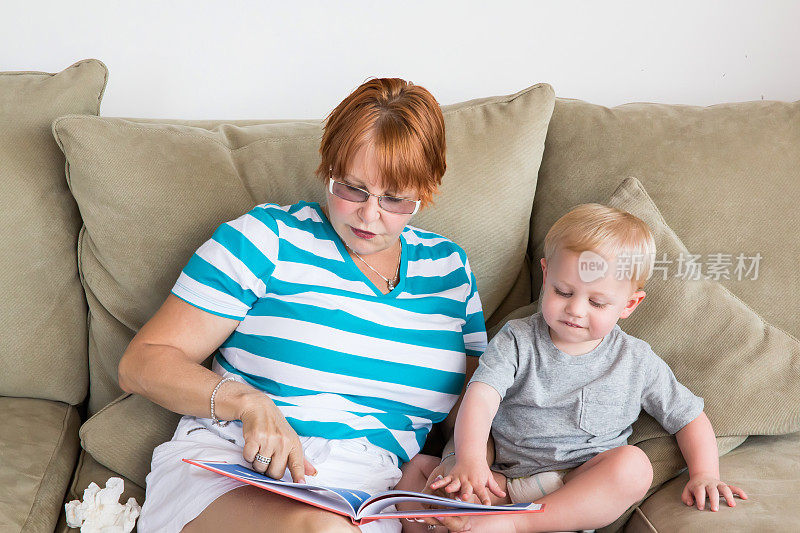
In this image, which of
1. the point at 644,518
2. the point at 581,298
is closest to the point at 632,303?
the point at 581,298

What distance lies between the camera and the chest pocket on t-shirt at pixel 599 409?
1.40 metres

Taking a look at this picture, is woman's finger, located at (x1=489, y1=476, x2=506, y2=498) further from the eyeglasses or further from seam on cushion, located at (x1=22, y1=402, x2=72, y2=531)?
seam on cushion, located at (x1=22, y1=402, x2=72, y2=531)

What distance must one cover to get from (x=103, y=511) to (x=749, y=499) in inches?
47.2

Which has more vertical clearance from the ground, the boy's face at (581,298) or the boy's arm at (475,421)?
the boy's face at (581,298)

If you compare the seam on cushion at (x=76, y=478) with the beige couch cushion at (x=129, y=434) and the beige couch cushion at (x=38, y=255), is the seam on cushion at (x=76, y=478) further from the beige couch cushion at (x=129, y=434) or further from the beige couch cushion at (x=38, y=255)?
the beige couch cushion at (x=38, y=255)

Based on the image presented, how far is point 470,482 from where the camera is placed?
49.9 inches

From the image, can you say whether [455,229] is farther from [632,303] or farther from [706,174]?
[706,174]

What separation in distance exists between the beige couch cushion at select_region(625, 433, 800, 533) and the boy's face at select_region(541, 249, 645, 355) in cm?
34

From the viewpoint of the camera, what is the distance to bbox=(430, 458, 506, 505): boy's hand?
4.06 feet

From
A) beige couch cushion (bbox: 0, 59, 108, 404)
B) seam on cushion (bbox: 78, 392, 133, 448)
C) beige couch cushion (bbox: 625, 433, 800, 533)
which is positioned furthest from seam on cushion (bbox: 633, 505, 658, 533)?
beige couch cushion (bbox: 0, 59, 108, 404)

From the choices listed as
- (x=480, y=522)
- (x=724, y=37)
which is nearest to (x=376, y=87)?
(x=480, y=522)

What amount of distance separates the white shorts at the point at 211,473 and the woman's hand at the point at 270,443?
0.22 ft

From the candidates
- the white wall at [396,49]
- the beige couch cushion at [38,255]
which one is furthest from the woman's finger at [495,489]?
the white wall at [396,49]

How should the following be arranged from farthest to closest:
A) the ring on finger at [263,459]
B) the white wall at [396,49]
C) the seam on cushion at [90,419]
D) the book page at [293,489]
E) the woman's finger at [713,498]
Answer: the white wall at [396,49]
the seam on cushion at [90,419]
the woman's finger at [713,498]
the ring on finger at [263,459]
the book page at [293,489]
